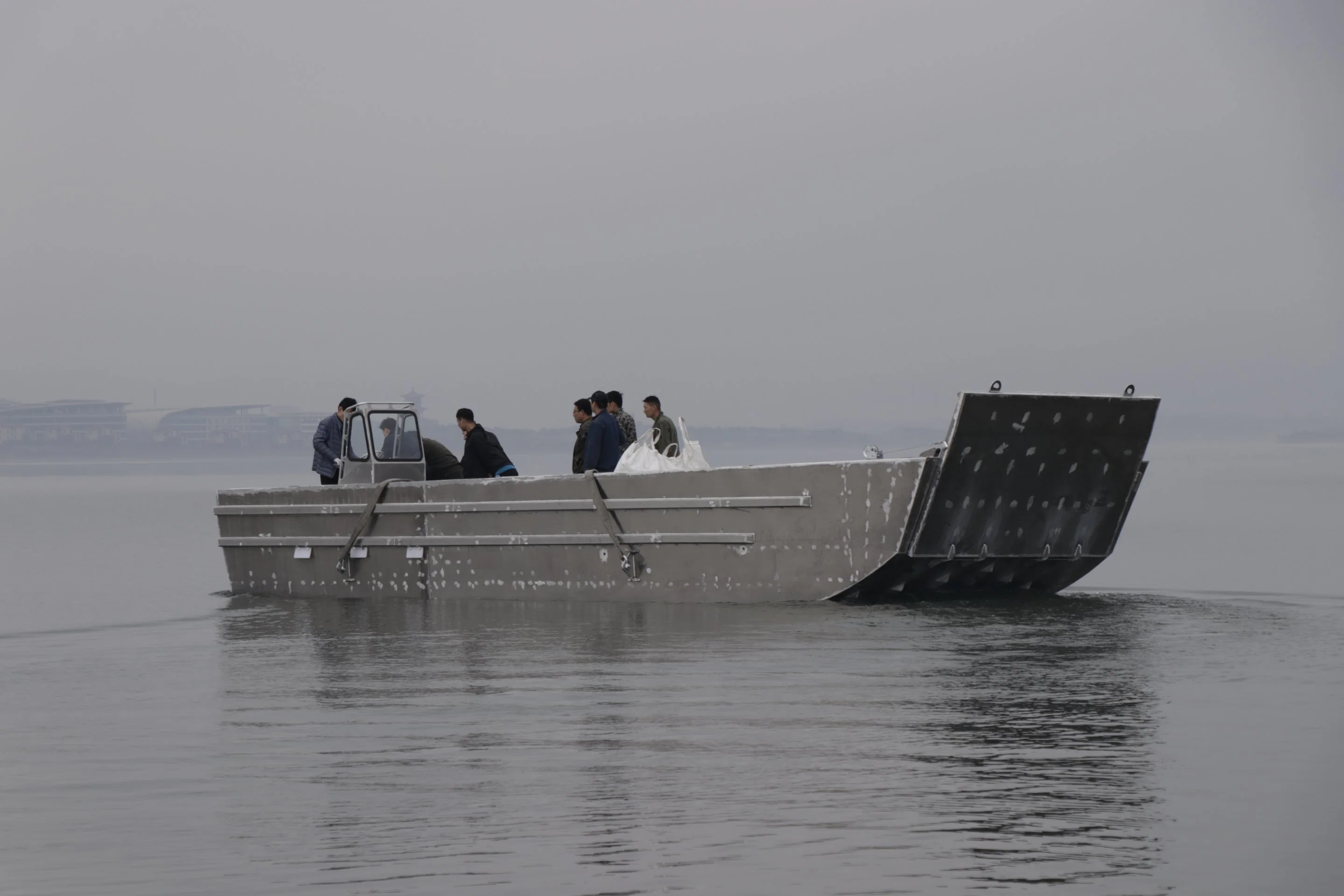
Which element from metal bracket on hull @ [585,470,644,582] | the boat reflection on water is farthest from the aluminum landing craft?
the boat reflection on water

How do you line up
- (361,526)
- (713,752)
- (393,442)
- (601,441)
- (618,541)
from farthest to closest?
(393,442)
(361,526)
(601,441)
(618,541)
(713,752)

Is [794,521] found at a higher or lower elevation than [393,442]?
lower

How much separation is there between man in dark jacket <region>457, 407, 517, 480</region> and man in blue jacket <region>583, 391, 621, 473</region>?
1415 millimetres

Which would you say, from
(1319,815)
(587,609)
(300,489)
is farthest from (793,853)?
(300,489)

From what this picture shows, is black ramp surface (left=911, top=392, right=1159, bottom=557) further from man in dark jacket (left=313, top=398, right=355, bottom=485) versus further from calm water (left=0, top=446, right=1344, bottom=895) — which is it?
man in dark jacket (left=313, top=398, right=355, bottom=485)

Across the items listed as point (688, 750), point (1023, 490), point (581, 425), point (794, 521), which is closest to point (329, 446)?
point (581, 425)

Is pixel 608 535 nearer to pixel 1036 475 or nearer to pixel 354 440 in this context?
pixel 354 440

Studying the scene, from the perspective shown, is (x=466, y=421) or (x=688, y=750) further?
(x=466, y=421)

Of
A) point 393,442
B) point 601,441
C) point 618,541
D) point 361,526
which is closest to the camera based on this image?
point 618,541

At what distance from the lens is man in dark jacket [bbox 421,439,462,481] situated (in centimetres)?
1809

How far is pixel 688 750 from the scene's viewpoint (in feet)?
27.0

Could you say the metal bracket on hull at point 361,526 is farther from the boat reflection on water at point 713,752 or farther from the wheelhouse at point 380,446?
the boat reflection on water at point 713,752

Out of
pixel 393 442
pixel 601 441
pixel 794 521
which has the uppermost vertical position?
pixel 393 442

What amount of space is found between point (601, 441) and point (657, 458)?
80 centimetres
